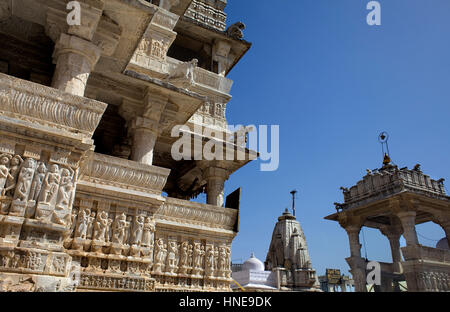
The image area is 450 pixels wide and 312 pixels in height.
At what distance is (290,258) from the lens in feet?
58.4

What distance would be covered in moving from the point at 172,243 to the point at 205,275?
146cm

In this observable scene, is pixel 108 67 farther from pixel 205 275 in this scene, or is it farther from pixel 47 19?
pixel 205 275

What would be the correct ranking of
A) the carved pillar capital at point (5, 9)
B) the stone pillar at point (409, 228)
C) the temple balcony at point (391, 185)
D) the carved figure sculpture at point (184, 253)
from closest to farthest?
the carved pillar capital at point (5, 9) → the carved figure sculpture at point (184, 253) → the stone pillar at point (409, 228) → the temple balcony at point (391, 185)

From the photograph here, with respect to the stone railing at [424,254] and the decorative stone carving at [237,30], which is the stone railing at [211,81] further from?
the stone railing at [424,254]

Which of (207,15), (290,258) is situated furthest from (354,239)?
(207,15)

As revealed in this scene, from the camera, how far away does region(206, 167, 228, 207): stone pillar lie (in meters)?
13.4

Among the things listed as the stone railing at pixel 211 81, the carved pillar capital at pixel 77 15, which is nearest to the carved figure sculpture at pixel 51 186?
the carved pillar capital at pixel 77 15

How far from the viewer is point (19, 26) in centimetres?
823

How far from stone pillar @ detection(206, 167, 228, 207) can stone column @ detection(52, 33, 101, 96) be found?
23.5 ft

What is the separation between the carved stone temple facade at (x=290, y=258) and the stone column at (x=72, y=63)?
13169 mm

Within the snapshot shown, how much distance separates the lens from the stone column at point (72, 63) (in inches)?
279

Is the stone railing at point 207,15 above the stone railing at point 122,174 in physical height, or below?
above

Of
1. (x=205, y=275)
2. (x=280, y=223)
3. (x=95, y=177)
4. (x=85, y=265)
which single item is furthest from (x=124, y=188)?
(x=280, y=223)

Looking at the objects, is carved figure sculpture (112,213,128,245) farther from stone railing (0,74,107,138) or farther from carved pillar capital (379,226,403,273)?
carved pillar capital (379,226,403,273)
